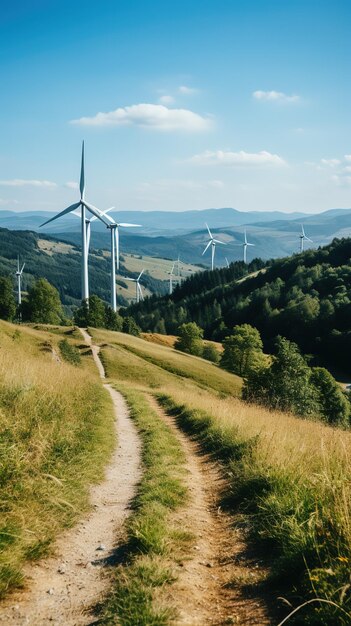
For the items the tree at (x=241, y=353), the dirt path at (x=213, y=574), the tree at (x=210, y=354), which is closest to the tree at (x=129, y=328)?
the tree at (x=210, y=354)

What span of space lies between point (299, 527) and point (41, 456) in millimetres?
5123

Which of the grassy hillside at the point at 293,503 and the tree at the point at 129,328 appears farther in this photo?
the tree at the point at 129,328

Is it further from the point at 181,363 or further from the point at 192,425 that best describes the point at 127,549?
the point at 181,363

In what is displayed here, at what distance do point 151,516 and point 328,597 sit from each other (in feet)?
11.6

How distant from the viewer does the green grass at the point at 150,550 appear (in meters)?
5.09

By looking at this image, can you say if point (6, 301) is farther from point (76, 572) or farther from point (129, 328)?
point (76, 572)

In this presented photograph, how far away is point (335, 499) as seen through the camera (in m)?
6.20

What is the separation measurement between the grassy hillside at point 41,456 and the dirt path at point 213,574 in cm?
197

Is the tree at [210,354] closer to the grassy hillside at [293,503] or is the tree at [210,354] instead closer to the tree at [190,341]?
the tree at [190,341]

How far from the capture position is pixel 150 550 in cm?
667

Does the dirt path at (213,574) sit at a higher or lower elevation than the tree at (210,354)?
higher

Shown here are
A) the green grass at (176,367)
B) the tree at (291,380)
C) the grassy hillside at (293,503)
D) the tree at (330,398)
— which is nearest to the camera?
the grassy hillside at (293,503)

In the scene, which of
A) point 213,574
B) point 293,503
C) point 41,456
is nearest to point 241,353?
point 41,456

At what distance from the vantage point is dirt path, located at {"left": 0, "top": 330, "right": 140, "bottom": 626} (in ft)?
Result: 17.6
